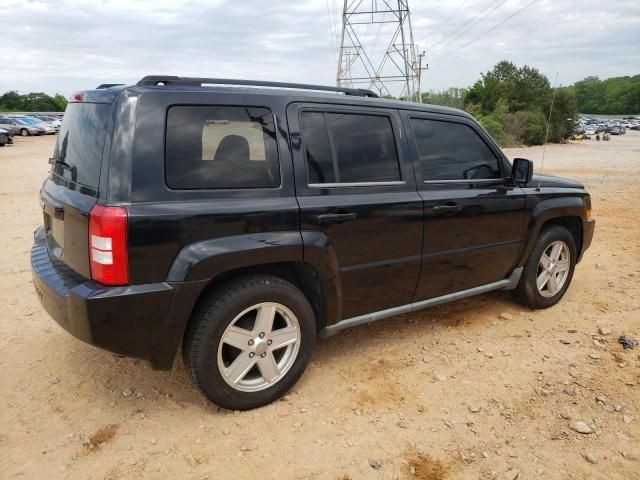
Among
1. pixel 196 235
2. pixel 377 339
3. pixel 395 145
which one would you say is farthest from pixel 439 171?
pixel 196 235

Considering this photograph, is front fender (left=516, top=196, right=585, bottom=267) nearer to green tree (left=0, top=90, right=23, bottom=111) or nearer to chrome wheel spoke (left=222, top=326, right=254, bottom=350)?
chrome wheel spoke (left=222, top=326, right=254, bottom=350)

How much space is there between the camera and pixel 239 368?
Result: 2.87 meters

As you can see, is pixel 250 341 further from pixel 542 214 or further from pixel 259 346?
pixel 542 214

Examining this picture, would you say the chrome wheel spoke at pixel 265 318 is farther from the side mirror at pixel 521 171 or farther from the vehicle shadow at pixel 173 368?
the side mirror at pixel 521 171

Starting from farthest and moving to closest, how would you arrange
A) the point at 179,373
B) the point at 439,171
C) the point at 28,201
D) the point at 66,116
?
the point at 28,201 → the point at 439,171 → the point at 179,373 → the point at 66,116

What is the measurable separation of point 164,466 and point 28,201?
29.0 ft

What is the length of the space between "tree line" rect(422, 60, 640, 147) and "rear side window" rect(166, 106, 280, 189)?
31747mm

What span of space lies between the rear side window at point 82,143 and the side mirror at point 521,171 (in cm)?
300

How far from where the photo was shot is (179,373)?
337cm

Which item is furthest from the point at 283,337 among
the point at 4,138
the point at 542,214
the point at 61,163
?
the point at 4,138

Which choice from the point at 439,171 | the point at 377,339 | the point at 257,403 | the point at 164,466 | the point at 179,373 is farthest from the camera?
the point at 377,339

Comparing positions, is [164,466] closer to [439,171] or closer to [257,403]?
[257,403]

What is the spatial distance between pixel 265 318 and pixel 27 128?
3848 cm

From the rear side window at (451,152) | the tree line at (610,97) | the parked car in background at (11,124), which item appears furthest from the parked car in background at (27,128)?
the tree line at (610,97)
